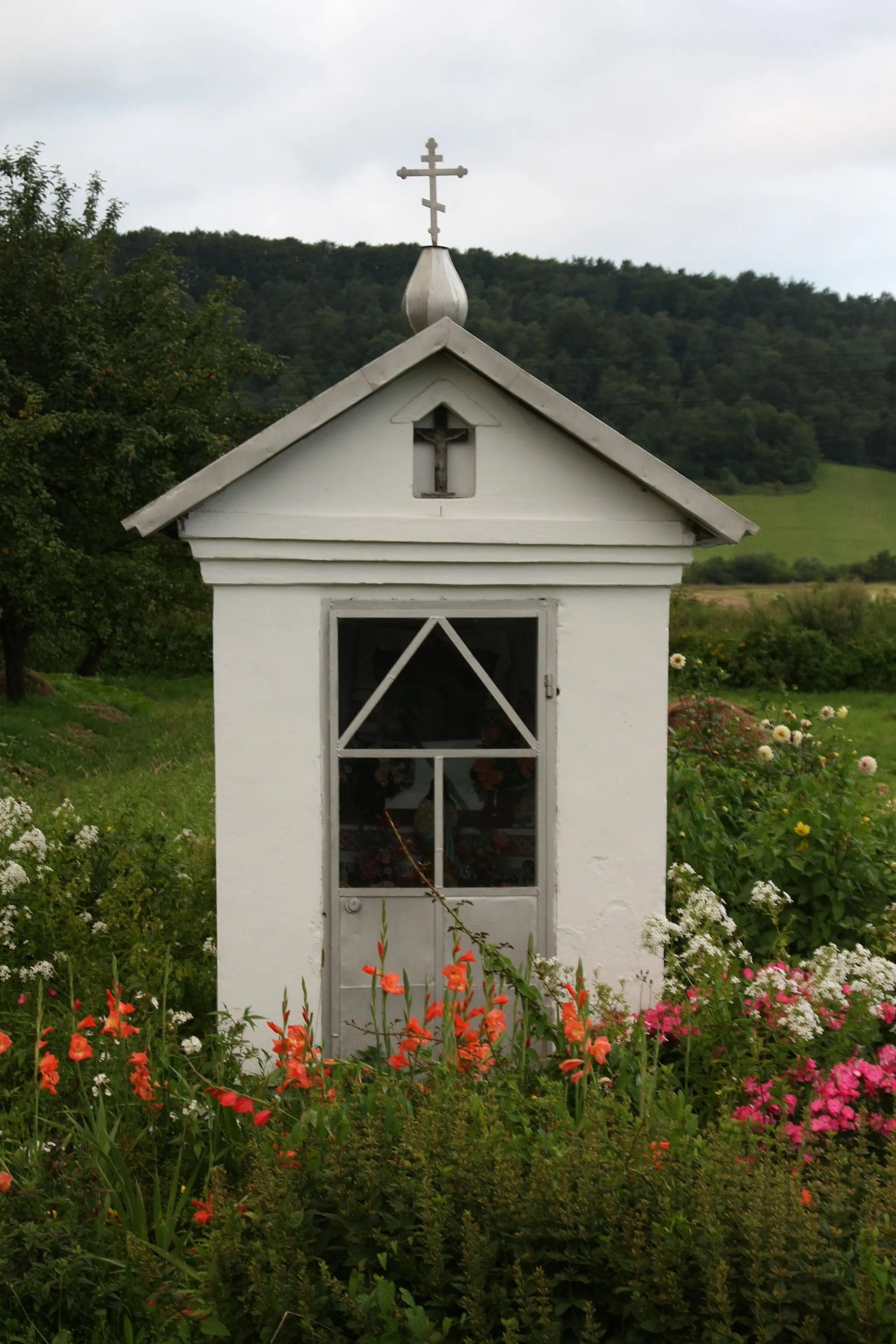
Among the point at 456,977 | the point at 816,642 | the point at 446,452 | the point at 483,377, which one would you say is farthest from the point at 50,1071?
the point at 816,642

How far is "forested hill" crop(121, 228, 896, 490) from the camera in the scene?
126 ft

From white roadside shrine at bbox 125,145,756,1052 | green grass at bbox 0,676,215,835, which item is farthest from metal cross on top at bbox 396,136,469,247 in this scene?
green grass at bbox 0,676,215,835

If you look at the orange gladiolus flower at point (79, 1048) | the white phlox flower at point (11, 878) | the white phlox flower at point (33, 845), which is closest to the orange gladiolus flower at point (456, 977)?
the orange gladiolus flower at point (79, 1048)

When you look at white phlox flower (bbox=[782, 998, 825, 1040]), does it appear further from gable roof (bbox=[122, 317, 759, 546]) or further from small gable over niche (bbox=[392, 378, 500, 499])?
small gable over niche (bbox=[392, 378, 500, 499])

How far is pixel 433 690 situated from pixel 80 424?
1270 centimetres

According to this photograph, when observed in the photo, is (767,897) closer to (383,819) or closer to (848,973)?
(848,973)

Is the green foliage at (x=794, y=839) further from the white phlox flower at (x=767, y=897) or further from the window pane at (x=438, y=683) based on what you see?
the window pane at (x=438, y=683)

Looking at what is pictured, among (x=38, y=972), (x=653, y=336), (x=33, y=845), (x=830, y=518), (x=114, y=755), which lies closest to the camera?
(x=38, y=972)

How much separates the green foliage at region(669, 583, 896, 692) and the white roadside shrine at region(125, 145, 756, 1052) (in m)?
17.2

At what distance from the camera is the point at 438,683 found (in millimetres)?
4980

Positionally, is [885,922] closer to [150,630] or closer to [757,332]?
[150,630]

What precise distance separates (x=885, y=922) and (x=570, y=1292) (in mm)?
3074

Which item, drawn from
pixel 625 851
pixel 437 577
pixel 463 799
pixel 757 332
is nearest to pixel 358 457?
pixel 437 577

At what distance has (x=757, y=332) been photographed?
48219mm
